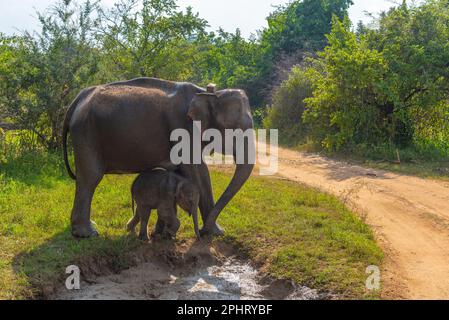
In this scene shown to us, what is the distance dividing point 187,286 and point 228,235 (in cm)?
144

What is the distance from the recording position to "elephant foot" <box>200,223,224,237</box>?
7312 millimetres

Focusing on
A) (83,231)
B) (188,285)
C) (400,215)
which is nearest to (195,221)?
(188,285)

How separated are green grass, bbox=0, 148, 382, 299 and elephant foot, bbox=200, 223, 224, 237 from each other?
110 millimetres

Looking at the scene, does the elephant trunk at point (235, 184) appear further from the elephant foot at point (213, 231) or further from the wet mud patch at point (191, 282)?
the wet mud patch at point (191, 282)

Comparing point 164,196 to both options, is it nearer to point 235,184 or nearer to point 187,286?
point 235,184

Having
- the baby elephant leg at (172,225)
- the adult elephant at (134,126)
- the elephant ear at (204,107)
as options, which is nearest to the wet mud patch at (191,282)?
the baby elephant leg at (172,225)

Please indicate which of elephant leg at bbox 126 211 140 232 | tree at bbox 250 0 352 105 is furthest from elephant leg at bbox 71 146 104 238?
tree at bbox 250 0 352 105

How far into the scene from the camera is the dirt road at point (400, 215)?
604 cm

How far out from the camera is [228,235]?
739cm

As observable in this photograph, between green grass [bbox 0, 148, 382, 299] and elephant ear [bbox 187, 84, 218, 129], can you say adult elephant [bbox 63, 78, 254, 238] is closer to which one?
elephant ear [bbox 187, 84, 218, 129]

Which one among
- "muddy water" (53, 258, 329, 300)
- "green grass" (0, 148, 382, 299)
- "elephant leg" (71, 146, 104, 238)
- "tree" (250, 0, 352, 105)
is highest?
"tree" (250, 0, 352, 105)
